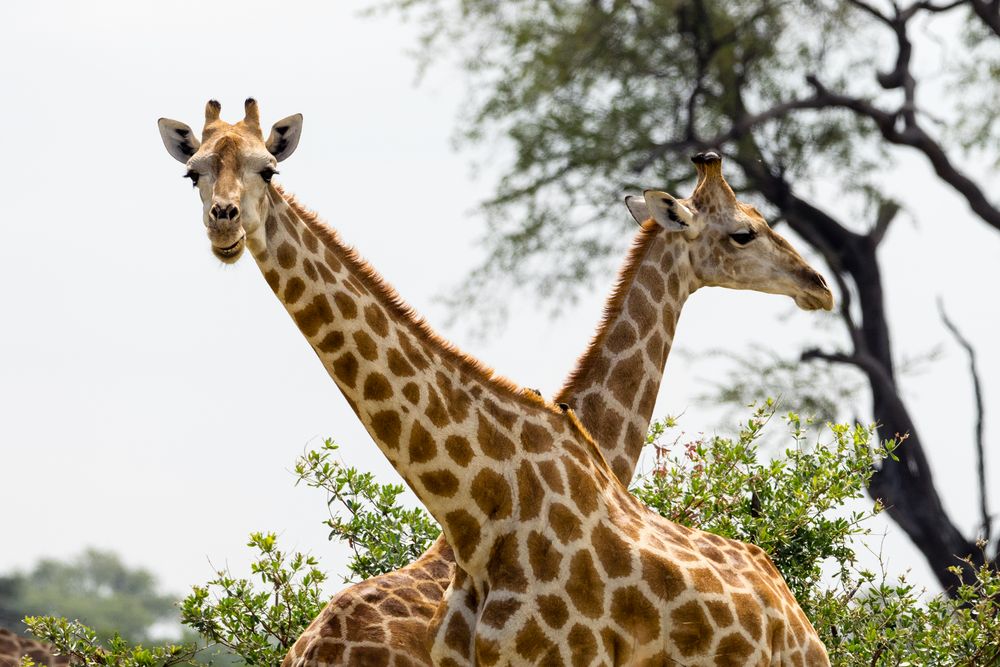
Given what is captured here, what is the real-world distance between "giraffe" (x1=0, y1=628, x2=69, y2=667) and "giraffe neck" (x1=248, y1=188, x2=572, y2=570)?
17.7 feet

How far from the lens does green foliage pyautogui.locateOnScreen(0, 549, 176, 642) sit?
46.5 m

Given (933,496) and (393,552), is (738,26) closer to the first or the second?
(933,496)

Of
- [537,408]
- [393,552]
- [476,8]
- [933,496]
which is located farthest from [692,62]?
[537,408]

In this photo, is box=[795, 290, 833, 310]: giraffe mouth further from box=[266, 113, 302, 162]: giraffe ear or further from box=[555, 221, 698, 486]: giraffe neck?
box=[266, 113, 302, 162]: giraffe ear

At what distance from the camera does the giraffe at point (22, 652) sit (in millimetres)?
10633

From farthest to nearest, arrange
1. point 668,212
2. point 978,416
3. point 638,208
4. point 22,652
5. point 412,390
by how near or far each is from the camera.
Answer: point 978,416
point 22,652
point 638,208
point 668,212
point 412,390

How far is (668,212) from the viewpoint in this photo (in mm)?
8227

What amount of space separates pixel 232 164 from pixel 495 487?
1536 mm

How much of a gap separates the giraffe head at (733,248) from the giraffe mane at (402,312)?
2.32m

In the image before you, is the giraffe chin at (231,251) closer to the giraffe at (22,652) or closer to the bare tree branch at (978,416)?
the giraffe at (22,652)

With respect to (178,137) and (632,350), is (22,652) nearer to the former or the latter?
(632,350)

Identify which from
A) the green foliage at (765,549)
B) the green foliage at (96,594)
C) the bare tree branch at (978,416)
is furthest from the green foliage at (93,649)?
the green foliage at (96,594)

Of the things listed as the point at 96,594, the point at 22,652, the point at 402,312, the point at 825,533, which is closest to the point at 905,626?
the point at 825,533

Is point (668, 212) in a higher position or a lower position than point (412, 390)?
higher
